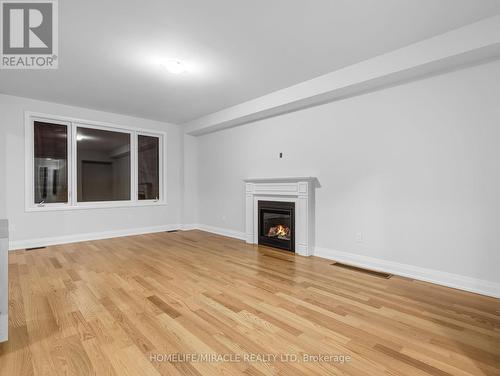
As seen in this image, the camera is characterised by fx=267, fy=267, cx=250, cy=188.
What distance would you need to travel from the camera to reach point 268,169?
16.8 feet

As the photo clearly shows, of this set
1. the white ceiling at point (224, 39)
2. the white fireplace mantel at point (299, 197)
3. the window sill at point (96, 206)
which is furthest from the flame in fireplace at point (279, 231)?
the window sill at point (96, 206)

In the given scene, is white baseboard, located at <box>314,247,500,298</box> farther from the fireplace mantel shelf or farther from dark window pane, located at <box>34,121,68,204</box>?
dark window pane, located at <box>34,121,68,204</box>

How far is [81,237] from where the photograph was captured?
5352 mm

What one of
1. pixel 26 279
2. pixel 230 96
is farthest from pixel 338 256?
pixel 26 279

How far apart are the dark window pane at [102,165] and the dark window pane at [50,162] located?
9.9 inches

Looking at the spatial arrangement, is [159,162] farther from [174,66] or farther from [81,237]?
[174,66]

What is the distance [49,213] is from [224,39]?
460 cm

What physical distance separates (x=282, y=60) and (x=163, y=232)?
4.71 m

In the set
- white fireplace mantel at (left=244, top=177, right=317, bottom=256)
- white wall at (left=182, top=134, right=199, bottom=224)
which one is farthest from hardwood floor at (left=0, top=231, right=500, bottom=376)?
white wall at (left=182, top=134, right=199, bottom=224)

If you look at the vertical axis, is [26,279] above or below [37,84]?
below

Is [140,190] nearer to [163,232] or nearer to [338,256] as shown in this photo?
[163,232]

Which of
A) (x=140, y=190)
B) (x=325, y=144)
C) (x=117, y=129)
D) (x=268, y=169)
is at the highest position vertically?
(x=117, y=129)

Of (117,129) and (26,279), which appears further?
(117,129)

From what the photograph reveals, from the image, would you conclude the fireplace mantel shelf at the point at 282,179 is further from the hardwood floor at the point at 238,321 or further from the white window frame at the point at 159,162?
the white window frame at the point at 159,162
